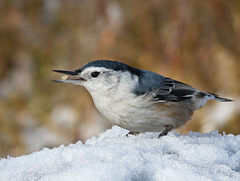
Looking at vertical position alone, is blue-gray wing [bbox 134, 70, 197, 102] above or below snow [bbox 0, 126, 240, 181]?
above

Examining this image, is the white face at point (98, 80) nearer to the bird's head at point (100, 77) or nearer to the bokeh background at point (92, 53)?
the bird's head at point (100, 77)

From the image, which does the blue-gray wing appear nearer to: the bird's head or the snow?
the bird's head

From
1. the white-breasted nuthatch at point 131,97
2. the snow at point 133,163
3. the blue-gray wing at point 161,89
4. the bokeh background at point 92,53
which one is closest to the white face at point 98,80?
the white-breasted nuthatch at point 131,97

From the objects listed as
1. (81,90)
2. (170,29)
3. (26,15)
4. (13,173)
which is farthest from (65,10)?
(13,173)

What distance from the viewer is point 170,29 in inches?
136

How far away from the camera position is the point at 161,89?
85.0 inches

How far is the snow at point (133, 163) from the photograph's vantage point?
131 centimetres

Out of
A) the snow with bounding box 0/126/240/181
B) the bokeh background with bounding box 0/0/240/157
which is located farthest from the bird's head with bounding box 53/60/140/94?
the bokeh background with bounding box 0/0/240/157

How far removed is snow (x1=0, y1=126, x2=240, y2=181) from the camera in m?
1.31

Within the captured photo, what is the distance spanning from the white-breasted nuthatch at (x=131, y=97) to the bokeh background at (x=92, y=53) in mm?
1250

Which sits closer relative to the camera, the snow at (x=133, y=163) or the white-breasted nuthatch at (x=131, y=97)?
the snow at (x=133, y=163)

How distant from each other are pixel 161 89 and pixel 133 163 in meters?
0.85

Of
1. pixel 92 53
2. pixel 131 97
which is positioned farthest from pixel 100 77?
pixel 92 53

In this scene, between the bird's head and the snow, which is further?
the bird's head
